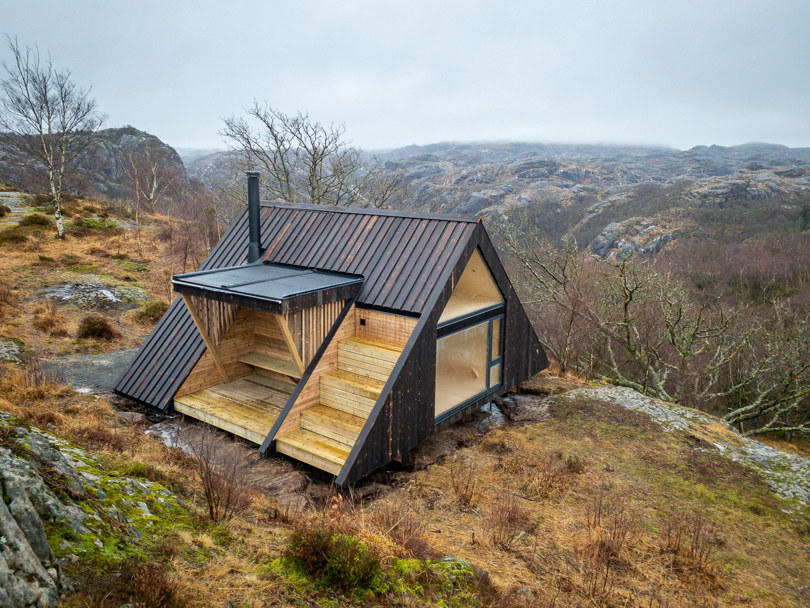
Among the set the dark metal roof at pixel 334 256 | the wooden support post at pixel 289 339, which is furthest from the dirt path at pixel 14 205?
the wooden support post at pixel 289 339

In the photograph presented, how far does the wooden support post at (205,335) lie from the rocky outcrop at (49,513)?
4.12m

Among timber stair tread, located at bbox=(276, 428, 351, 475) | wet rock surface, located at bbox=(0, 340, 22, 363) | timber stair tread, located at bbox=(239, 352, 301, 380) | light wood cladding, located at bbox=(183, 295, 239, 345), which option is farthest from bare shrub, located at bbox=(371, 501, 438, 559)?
wet rock surface, located at bbox=(0, 340, 22, 363)

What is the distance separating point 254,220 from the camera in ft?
30.9

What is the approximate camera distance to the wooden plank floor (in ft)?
25.6

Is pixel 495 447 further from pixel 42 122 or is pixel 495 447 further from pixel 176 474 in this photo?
pixel 42 122

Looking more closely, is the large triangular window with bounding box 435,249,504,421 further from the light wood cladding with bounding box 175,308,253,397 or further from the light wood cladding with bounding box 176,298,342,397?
the light wood cladding with bounding box 175,308,253,397

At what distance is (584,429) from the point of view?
8914 mm

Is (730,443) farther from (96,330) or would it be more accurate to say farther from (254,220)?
(96,330)

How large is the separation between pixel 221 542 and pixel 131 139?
63947mm

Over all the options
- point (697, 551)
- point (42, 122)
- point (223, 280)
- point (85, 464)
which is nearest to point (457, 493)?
point (697, 551)

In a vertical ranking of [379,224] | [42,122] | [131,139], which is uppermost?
[131,139]

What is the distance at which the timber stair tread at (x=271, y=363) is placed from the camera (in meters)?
8.53

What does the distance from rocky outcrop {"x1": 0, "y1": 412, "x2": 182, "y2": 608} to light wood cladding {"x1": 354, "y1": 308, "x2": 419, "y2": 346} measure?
4134 millimetres

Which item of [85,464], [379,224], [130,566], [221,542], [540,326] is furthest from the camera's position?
[540,326]
